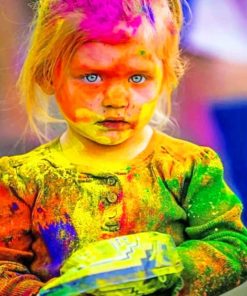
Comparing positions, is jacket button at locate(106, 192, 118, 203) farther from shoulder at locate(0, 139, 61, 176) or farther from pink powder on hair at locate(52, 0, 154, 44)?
pink powder on hair at locate(52, 0, 154, 44)

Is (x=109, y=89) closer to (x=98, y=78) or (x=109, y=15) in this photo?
(x=98, y=78)

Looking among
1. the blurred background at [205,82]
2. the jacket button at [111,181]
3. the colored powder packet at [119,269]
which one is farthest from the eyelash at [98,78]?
the colored powder packet at [119,269]

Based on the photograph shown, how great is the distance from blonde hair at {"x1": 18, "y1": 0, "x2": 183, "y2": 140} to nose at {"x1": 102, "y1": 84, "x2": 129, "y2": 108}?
108 millimetres

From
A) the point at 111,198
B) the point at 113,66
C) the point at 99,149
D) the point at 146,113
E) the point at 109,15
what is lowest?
the point at 111,198

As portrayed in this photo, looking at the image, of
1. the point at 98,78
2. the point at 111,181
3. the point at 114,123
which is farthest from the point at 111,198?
the point at 98,78

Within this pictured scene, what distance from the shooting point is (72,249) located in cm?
205

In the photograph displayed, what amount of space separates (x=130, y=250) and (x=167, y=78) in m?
0.46

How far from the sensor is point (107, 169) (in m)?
2.10

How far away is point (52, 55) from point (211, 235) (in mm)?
594

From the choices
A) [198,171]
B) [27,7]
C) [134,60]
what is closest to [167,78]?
[134,60]

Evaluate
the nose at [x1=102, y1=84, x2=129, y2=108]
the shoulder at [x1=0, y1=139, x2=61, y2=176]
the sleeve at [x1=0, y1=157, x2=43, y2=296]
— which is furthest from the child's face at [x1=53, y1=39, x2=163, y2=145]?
the sleeve at [x1=0, y1=157, x2=43, y2=296]

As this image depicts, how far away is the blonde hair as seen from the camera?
6.78ft

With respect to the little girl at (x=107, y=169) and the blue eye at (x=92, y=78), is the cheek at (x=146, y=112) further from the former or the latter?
the blue eye at (x=92, y=78)

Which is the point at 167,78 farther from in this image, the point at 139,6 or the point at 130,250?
the point at 130,250
